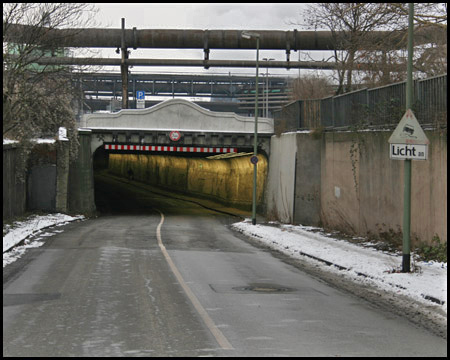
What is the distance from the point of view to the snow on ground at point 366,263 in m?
13.2

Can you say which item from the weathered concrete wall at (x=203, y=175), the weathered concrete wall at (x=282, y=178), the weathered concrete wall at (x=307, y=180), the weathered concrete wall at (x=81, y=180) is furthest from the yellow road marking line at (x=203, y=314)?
the weathered concrete wall at (x=203, y=175)

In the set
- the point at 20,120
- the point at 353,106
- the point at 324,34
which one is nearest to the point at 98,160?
the point at 324,34

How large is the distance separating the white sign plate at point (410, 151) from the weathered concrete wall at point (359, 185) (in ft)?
9.78

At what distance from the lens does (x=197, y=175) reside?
6544 centimetres

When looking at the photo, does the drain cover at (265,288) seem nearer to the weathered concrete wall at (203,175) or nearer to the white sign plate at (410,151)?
the white sign plate at (410,151)

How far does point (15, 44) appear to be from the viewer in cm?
2750

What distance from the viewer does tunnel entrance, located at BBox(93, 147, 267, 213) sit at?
51.2 metres

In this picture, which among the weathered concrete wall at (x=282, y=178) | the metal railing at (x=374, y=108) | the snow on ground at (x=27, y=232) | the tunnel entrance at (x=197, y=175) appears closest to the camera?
the snow on ground at (x=27, y=232)

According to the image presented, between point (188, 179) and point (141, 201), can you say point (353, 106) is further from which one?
point (188, 179)

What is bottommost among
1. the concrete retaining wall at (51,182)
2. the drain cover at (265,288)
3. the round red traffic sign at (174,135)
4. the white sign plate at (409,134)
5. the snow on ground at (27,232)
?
the snow on ground at (27,232)

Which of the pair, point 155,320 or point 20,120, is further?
point 20,120

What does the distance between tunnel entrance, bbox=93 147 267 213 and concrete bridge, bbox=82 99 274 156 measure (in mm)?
3518

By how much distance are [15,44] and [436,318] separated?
72.9ft

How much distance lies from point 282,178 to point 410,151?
22.1 m
